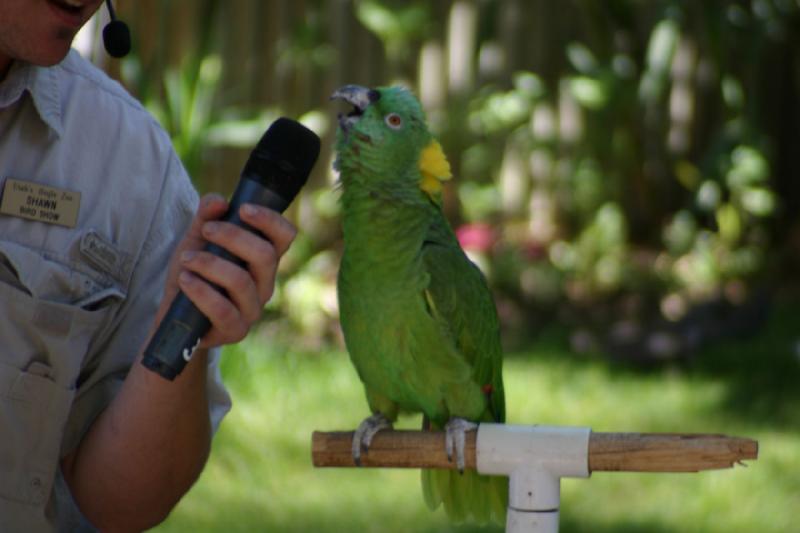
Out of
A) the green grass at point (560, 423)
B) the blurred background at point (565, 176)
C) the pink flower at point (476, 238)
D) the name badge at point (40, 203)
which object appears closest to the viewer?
the name badge at point (40, 203)

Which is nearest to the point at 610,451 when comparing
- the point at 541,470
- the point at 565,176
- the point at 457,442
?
the point at 541,470

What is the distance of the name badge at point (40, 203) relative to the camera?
172cm

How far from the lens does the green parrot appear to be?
165 cm

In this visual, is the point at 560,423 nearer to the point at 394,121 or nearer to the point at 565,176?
the point at 565,176

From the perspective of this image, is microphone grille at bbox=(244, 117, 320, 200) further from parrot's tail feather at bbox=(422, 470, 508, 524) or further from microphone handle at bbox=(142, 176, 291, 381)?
parrot's tail feather at bbox=(422, 470, 508, 524)

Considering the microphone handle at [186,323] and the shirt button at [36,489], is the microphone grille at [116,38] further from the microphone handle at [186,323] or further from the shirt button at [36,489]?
the shirt button at [36,489]

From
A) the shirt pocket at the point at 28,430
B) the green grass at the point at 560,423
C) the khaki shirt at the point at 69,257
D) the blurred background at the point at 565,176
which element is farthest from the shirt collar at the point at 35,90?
the blurred background at the point at 565,176

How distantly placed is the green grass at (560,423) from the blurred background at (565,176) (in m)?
0.01

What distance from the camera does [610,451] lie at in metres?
1.39

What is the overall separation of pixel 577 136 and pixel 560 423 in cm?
216

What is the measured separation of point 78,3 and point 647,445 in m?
0.86

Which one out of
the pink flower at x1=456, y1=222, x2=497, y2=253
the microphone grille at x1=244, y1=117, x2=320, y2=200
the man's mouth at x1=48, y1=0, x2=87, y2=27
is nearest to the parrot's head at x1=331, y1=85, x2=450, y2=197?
the microphone grille at x1=244, y1=117, x2=320, y2=200

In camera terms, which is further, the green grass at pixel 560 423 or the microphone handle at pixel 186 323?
the green grass at pixel 560 423

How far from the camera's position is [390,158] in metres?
1.65
